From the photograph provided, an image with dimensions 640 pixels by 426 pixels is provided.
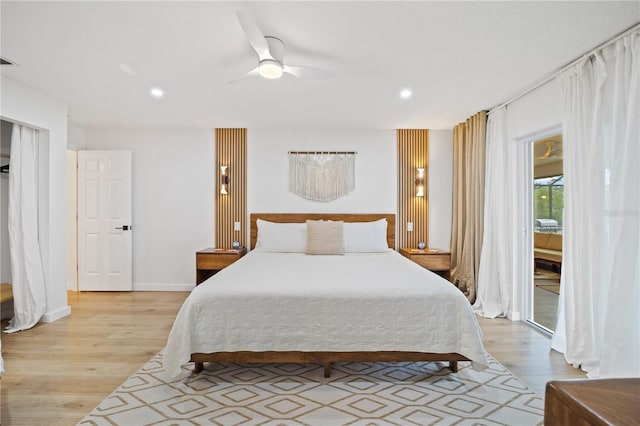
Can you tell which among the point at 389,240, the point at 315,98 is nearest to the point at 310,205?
the point at 389,240

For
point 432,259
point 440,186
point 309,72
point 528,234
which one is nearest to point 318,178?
point 440,186

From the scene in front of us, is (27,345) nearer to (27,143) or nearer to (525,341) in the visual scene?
(27,143)

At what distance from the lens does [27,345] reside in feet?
10.1

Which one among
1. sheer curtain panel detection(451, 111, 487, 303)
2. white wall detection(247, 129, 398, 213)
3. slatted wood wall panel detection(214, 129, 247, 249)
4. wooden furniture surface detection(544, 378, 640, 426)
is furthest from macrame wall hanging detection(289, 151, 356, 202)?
wooden furniture surface detection(544, 378, 640, 426)

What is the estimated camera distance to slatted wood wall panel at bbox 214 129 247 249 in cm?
515

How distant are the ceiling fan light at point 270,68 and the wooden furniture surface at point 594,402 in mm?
2271

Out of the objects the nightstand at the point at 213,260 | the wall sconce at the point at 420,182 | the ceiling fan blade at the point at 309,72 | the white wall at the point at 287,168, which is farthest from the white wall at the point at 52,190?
the wall sconce at the point at 420,182

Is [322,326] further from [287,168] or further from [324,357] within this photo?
[287,168]

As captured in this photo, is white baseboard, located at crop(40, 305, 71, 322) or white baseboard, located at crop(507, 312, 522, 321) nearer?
white baseboard, located at crop(40, 305, 71, 322)

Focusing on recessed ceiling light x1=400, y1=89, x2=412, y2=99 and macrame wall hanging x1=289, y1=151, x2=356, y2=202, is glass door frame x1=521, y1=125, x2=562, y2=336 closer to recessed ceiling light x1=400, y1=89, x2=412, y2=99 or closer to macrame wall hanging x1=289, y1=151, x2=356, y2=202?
recessed ceiling light x1=400, y1=89, x2=412, y2=99

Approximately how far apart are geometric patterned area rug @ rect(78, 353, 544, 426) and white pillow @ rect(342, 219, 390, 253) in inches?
76.6

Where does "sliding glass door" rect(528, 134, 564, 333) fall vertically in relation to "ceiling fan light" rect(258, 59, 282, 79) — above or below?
below

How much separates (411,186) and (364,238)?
4.04ft

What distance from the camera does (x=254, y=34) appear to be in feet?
6.98
